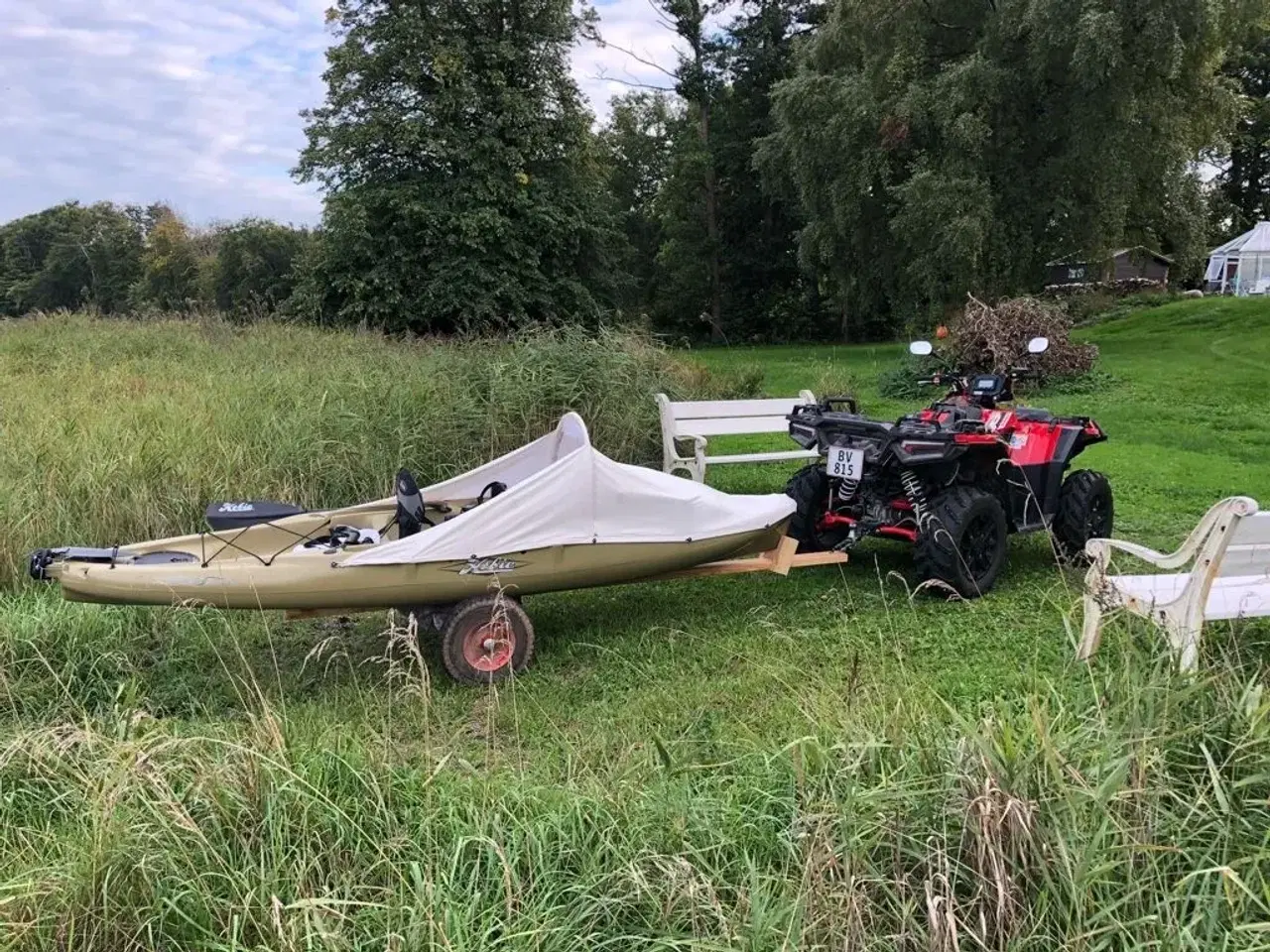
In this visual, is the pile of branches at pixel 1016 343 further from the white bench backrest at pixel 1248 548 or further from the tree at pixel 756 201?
the tree at pixel 756 201

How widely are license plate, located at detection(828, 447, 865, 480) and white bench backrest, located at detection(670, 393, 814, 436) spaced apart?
113 inches

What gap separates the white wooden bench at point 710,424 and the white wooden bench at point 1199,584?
176 inches

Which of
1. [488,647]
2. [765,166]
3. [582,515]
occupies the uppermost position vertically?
[765,166]

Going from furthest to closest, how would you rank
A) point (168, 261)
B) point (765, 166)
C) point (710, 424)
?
point (168, 261) < point (765, 166) < point (710, 424)

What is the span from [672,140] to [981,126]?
23.6m

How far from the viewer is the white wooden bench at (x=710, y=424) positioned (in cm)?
785

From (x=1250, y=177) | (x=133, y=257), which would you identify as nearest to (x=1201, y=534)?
(x=1250, y=177)

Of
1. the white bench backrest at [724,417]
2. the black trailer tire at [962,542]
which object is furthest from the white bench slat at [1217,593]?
the white bench backrest at [724,417]

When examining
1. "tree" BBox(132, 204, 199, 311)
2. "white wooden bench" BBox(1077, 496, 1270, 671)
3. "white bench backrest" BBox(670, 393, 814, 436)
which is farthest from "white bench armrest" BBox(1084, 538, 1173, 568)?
"tree" BBox(132, 204, 199, 311)

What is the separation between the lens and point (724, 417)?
8.36m

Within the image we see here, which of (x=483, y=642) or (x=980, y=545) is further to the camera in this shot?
(x=980, y=545)

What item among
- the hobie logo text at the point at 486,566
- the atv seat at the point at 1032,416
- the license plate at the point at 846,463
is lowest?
the hobie logo text at the point at 486,566

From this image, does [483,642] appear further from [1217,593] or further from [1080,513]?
[1080,513]

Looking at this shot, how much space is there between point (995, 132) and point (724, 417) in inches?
551
